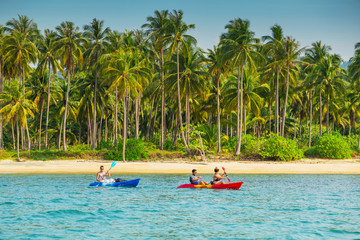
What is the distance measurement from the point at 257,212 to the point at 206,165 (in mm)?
23158

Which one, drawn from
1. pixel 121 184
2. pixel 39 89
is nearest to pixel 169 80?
pixel 39 89

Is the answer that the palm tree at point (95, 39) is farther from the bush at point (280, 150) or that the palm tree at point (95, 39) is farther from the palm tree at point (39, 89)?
the bush at point (280, 150)

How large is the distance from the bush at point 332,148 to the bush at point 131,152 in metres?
19.8

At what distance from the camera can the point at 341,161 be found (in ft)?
142

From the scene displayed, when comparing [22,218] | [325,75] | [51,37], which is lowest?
[22,218]

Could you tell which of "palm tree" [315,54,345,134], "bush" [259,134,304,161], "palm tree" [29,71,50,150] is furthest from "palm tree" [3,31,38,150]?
"palm tree" [315,54,345,134]

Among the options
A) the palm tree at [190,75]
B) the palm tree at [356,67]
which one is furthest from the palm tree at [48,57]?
the palm tree at [356,67]

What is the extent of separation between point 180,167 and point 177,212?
874 inches

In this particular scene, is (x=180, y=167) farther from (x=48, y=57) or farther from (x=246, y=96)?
(x=48, y=57)

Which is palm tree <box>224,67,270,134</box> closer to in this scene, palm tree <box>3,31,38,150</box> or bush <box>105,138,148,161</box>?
bush <box>105,138,148,161</box>

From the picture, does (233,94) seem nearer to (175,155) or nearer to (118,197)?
(175,155)

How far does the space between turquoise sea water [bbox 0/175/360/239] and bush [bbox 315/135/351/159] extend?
18.4 m

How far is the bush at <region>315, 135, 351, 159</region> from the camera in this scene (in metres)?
45.0

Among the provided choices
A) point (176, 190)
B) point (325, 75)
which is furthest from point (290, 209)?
point (325, 75)
